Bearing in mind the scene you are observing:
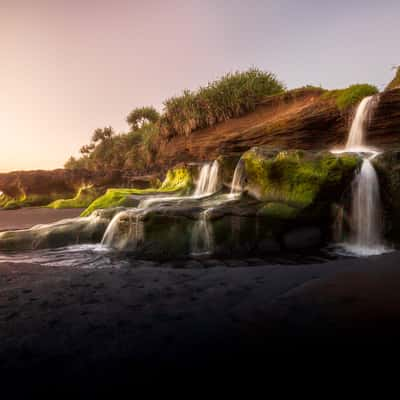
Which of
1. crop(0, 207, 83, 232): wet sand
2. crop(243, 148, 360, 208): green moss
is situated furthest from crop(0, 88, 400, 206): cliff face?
crop(0, 207, 83, 232): wet sand

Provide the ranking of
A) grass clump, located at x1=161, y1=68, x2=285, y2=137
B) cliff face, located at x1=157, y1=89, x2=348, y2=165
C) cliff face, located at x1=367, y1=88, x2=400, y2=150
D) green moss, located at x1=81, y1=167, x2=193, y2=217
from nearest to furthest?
cliff face, located at x1=367, y1=88, x2=400, y2=150
green moss, located at x1=81, y1=167, x2=193, y2=217
cliff face, located at x1=157, y1=89, x2=348, y2=165
grass clump, located at x1=161, y1=68, x2=285, y2=137

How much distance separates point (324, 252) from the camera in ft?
17.8

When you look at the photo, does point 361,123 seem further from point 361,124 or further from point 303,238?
point 303,238

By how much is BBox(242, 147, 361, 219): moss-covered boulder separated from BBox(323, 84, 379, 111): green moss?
586 cm

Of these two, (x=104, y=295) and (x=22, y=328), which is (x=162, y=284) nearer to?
(x=104, y=295)

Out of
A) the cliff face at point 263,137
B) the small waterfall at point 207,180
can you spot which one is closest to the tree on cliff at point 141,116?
the cliff face at point 263,137

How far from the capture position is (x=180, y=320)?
2631mm

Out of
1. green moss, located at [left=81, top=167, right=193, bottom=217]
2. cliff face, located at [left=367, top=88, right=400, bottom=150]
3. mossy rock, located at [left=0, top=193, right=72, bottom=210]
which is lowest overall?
mossy rock, located at [left=0, top=193, right=72, bottom=210]

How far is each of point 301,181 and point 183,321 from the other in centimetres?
510

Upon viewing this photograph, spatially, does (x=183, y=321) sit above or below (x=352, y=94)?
below

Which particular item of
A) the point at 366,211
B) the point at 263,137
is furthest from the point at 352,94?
the point at 366,211

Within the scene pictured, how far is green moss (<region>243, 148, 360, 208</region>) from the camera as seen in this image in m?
6.23

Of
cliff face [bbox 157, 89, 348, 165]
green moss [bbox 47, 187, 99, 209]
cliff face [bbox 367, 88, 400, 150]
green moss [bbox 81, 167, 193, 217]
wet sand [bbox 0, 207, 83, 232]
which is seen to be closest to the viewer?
cliff face [bbox 367, 88, 400, 150]

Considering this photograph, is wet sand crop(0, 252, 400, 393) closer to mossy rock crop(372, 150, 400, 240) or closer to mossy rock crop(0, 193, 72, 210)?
mossy rock crop(372, 150, 400, 240)
